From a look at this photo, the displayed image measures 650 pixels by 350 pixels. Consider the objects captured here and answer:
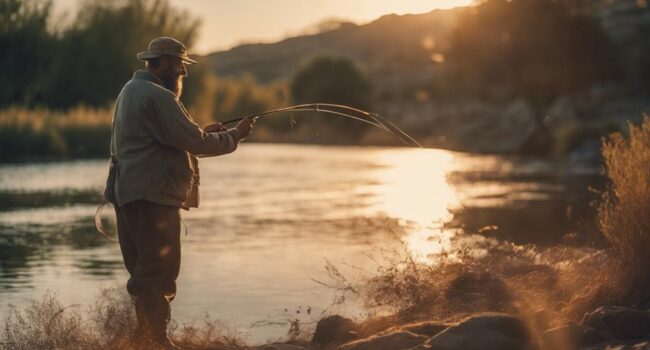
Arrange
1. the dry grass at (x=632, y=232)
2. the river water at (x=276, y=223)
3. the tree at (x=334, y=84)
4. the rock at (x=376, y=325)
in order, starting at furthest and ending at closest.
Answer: the tree at (x=334, y=84) < the river water at (x=276, y=223) < the rock at (x=376, y=325) < the dry grass at (x=632, y=232)

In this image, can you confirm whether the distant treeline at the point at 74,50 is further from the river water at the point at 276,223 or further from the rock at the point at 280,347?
the rock at the point at 280,347

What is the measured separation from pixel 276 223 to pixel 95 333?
9835 millimetres

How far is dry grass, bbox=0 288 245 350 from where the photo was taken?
280 inches

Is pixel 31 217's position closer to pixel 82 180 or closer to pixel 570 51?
pixel 82 180

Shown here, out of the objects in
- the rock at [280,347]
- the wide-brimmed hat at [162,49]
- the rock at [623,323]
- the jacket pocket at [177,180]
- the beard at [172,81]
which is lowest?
the rock at [280,347]

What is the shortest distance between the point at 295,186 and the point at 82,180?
532 centimetres

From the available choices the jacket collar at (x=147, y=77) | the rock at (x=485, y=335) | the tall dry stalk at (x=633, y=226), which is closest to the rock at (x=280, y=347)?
the rock at (x=485, y=335)

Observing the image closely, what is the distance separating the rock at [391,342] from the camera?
716cm

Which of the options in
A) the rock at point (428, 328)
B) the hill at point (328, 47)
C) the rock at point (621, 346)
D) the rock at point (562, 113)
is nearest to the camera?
the rock at point (621, 346)

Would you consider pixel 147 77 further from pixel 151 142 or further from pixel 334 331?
pixel 334 331

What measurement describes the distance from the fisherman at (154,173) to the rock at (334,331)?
1.51 m

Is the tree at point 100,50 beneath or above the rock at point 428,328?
above

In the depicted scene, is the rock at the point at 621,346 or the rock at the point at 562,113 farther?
the rock at the point at 562,113

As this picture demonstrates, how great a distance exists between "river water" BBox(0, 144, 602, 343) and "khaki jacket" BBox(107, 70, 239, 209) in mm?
2068
